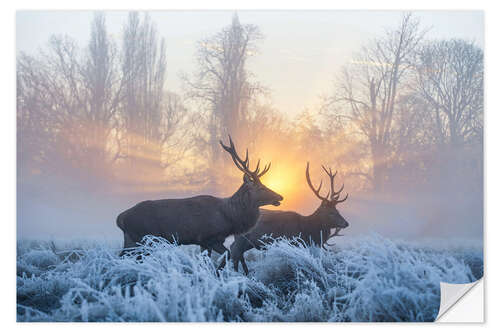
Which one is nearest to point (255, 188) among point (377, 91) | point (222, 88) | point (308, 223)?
point (308, 223)

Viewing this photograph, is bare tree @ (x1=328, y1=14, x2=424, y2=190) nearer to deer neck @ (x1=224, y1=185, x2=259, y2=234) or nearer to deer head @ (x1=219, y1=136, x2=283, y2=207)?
deer head @ (x1=219, y1=136, x2=283, y2=207)

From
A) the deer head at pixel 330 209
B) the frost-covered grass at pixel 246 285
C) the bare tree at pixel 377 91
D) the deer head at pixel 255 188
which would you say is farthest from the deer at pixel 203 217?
the bare tree at pixel 377 91

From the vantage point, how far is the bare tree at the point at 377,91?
23.7 feet

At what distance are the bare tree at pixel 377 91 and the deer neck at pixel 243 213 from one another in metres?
1.74

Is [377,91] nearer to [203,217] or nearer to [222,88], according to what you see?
[222,88]

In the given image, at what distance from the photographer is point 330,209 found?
745 centimetres

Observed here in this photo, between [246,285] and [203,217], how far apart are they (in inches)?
46.4

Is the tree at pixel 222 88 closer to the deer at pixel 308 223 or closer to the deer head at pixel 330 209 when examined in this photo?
the deer at pixel 308 223

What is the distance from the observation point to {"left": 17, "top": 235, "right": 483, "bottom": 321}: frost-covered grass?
5.54 metres

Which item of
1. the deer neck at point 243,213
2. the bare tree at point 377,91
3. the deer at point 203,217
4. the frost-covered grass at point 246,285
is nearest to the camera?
the frost-covered grass at point 246,285

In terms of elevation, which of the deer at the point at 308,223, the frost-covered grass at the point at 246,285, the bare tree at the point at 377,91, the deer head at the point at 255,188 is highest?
the bare tree at the point at 377,91

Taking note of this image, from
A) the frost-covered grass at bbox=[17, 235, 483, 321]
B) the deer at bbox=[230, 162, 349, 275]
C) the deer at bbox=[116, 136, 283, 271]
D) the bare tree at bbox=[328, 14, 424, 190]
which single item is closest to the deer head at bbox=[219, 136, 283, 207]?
the deer at bbox=[116, 136, 283, 271]
